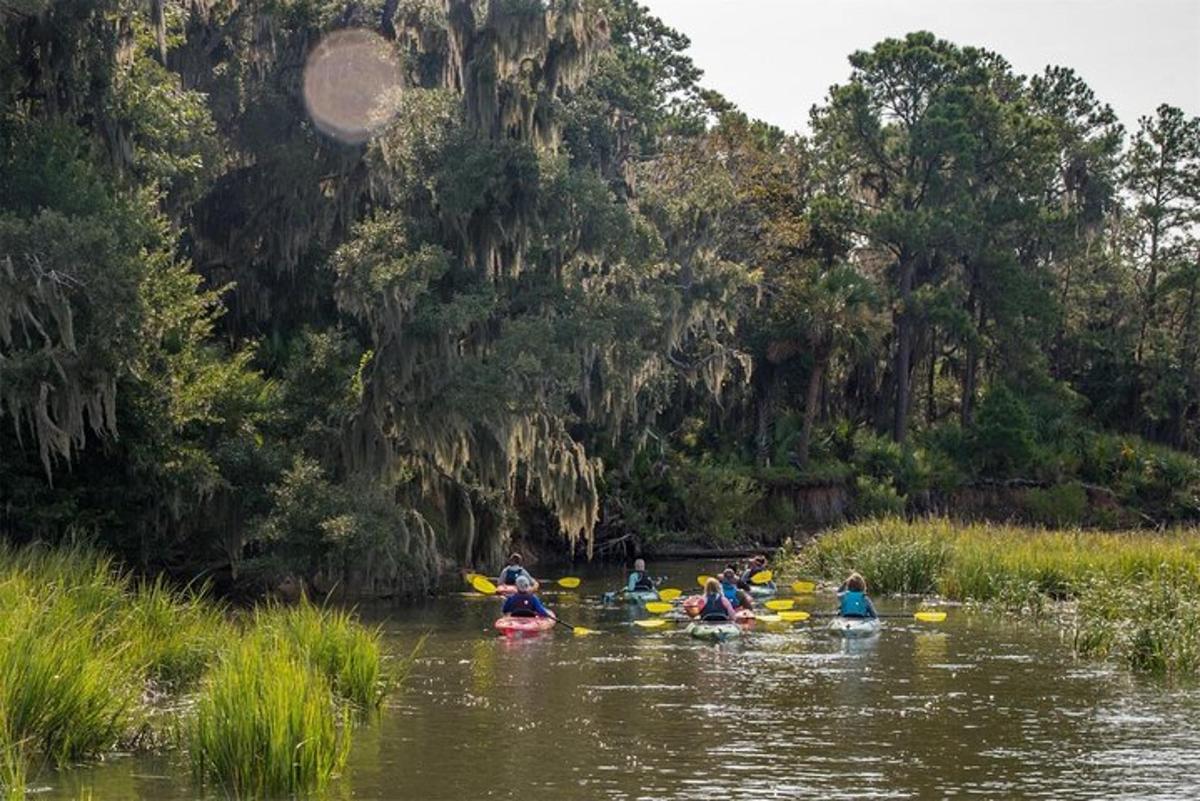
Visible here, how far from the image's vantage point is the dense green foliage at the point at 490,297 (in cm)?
2352

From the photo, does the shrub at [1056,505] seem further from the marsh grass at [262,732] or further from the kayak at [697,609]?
the marsh grass at [262,732]

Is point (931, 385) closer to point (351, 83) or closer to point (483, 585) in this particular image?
point (351, 83)

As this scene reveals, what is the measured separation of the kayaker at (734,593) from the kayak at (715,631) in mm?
2310

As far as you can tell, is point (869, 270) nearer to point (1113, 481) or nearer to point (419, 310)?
point (1113, 481)

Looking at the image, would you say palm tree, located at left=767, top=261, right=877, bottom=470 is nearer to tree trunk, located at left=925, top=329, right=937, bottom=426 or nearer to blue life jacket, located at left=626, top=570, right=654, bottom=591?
tree trunk, located at left=925, top=329, right=937, bottom=426

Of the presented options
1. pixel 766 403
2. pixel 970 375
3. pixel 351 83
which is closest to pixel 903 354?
pixel 970 375

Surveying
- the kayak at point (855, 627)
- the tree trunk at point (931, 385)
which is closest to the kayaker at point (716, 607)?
the kayak at point (855, 627)

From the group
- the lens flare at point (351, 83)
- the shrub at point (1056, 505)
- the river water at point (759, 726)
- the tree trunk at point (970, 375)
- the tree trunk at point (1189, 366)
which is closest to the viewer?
the river water at point (759, 726)

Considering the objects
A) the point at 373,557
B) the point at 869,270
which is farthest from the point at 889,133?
the point at 373,557

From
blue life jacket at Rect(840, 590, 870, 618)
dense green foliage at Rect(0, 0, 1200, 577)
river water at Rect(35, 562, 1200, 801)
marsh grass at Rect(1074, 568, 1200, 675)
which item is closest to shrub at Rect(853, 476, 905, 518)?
dense green foliage at Rect(0, 0, 1200, 577)

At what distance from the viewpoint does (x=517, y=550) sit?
1473 inches

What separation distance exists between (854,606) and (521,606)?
4583mm

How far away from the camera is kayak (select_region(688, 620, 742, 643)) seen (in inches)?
847

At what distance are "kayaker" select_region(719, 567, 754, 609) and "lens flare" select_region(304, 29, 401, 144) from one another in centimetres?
1050
